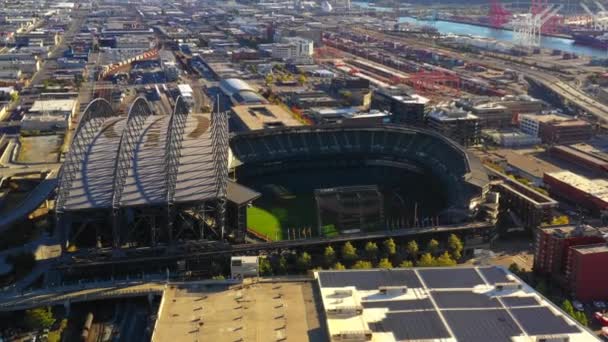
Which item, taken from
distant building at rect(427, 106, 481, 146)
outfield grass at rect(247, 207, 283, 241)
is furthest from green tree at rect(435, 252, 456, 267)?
distant building at rect(427, 106, 481, 146)

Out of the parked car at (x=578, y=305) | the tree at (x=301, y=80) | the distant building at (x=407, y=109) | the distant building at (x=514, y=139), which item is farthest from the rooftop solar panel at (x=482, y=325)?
the tree at (x=301, y=80)

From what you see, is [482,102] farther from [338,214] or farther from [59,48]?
[59,48]

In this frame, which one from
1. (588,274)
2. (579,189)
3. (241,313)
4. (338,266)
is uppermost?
(579,189)

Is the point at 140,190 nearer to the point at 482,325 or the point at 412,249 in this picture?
the point at 412,249

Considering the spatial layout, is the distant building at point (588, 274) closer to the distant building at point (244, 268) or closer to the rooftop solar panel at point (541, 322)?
the rooftop solar panel at point (541, 322)

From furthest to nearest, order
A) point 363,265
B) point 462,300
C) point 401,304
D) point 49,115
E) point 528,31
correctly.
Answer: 1. point 528,31
2. point 49,115
3. point 363,265
4. point 462,300
5. point 401,304

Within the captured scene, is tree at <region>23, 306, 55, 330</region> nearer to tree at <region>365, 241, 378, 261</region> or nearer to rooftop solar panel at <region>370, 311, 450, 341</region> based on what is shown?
rooftop solar panel at <region>370, 311, 450, 341</region>

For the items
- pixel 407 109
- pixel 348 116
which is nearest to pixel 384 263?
pixel 348 116

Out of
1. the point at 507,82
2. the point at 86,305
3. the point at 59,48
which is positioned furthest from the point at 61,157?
the point at 59,48
